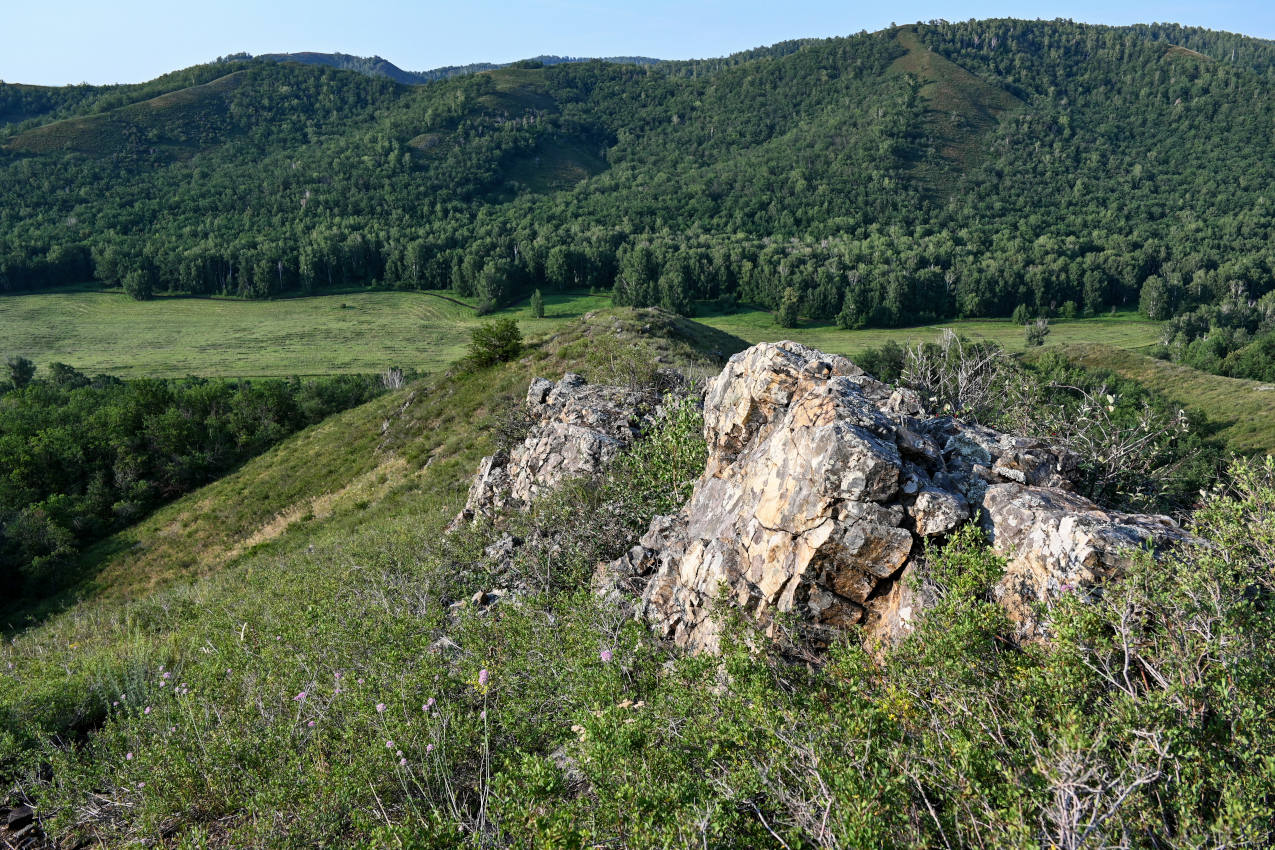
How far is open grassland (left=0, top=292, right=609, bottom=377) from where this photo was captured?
79.3m

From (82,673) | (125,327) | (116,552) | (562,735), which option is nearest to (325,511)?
(116,552)

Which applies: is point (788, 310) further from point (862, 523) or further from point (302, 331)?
point (862, 523)

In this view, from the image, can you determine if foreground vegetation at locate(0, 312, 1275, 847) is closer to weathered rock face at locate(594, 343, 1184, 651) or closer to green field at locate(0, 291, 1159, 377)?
weathered rock face at locate(594, 343, 1184, 651)

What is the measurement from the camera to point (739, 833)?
15.6ft

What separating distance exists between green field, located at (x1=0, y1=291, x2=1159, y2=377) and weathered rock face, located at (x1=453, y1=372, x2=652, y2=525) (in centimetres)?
5910

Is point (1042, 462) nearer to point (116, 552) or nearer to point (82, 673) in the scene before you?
point (82, 673)

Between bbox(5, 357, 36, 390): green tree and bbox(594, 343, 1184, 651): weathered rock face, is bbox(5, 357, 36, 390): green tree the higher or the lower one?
the lower one

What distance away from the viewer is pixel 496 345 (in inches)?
1465

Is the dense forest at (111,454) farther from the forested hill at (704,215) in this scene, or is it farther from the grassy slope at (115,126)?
the grassy slope at (115,126)

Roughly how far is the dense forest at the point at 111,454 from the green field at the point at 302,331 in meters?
32.3

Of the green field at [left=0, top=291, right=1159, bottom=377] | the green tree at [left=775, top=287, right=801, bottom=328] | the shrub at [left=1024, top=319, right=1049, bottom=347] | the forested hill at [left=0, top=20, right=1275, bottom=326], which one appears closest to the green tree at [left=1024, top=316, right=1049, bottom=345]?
the shrub at [left=1024, top=319, right=1049, bottom=347]

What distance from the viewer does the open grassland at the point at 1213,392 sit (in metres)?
42.2

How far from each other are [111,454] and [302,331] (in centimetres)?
6200

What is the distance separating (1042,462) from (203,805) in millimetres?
10520
